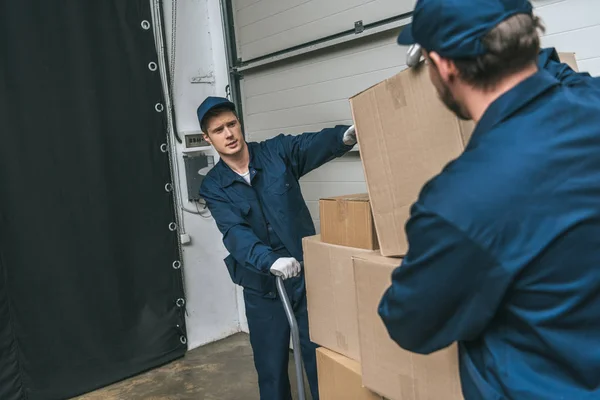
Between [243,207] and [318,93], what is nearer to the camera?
[243,207]

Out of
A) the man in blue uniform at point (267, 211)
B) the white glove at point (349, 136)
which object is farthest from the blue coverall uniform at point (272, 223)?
the white glove at point (349, 136)

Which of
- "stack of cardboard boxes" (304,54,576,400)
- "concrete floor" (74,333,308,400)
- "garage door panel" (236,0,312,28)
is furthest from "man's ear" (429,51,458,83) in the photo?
"concrete floor" (74,333,308,400)

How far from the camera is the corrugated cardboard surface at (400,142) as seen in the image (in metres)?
1.23

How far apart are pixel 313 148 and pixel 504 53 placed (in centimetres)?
148

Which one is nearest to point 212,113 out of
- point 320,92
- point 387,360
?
point 320,92

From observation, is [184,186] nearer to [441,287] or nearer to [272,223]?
[272,223]

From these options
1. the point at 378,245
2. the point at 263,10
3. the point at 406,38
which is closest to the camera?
the point at 406,38

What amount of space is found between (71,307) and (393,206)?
7.51 feet

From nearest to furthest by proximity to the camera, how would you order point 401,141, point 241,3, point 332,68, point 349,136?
point 401,141 → point 349,136 → point 332,68 → point 241,3

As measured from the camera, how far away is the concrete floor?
289 cm

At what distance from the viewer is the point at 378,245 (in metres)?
1.51

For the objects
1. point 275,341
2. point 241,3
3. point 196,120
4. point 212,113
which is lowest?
point 275,341

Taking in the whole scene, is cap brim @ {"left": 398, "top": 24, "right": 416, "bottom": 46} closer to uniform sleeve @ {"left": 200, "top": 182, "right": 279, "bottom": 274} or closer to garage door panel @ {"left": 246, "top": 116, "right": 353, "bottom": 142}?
uniform sleeve @ {"left": 200, "top": 182, "right": 279, "bottom": 274}

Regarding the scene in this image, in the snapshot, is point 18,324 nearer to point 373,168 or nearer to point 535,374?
point 373,168
